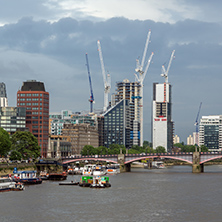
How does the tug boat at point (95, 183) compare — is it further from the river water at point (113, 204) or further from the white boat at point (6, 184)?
the white boat at point (6, 184)

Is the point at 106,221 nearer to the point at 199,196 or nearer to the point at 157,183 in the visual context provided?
the point at 199,196

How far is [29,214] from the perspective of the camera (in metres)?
94.4

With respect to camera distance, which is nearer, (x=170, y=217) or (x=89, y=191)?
(x=170, y=217)

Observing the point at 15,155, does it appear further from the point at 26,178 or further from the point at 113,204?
the point at 113,204

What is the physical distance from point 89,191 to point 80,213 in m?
35.0

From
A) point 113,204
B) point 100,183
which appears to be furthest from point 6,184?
point 113,204

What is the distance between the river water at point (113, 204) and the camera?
9275 cm

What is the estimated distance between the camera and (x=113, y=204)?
107812mm

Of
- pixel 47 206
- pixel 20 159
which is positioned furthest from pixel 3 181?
pixel 20 159

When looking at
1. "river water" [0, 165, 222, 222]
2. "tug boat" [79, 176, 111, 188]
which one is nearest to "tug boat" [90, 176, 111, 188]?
"tug boat" [79, 176, 111, 188]

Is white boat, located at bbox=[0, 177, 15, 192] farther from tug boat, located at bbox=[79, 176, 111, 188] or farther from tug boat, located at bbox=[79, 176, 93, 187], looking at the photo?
tug boat, located at bbox=[79, 176, 111, 188]

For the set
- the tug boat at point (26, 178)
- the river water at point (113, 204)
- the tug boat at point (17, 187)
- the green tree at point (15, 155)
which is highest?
the green tree at point (15, 155)

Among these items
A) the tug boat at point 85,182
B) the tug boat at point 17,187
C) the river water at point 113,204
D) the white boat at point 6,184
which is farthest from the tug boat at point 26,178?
the tug boat at point 17,187

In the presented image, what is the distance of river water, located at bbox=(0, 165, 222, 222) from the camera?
304 ft
